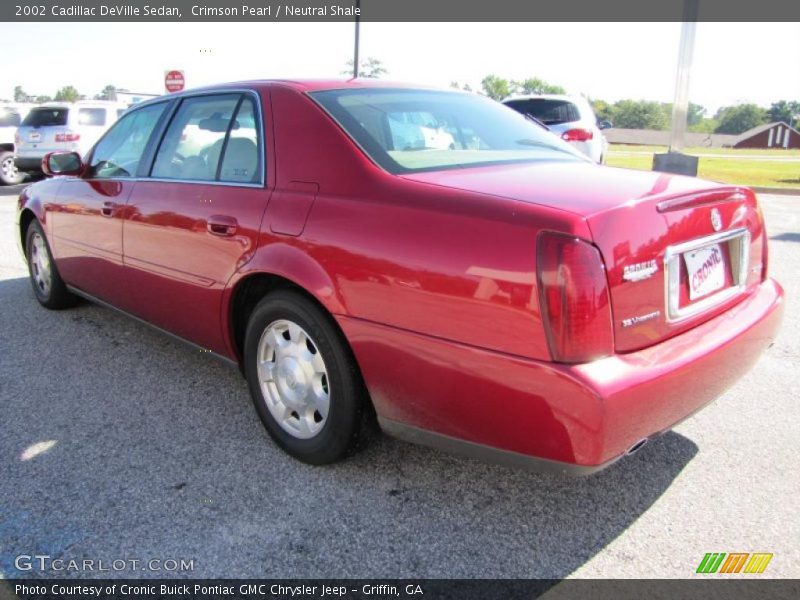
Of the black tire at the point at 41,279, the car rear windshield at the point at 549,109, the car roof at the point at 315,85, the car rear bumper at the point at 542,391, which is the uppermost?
the car rear windshield at the point at 549,109

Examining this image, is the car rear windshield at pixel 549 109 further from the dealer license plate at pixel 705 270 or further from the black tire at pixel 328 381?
the black tire at pixel 328 381

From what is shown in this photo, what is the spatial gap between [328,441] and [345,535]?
1.39ft

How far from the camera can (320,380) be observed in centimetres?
277

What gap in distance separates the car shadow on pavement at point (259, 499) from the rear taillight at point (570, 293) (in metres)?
0.80

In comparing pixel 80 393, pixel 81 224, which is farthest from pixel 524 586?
pixel 81 224

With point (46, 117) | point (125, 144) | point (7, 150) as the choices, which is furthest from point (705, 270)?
point (7, 150)

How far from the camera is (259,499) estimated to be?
2.67m

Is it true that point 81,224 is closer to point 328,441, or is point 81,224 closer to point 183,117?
point 183,117

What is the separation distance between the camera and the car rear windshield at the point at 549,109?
10773 millimetres

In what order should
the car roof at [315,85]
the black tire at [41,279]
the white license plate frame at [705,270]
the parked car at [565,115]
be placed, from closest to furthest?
the white license plate frame at [705,270] → the car roof at [315,85] → the black tire at [41,279] → the parked car at [565,115]

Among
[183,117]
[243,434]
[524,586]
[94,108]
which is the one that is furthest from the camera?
[94,108]

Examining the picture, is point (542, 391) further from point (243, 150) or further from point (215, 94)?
point (215, 94)

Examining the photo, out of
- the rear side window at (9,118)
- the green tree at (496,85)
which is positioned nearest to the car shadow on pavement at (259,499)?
the rear side window at (9,118)

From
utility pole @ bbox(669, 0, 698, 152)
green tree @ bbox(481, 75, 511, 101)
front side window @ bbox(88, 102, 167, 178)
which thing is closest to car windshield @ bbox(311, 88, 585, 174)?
front side window @ bbox(88, 102, 167, 178)
